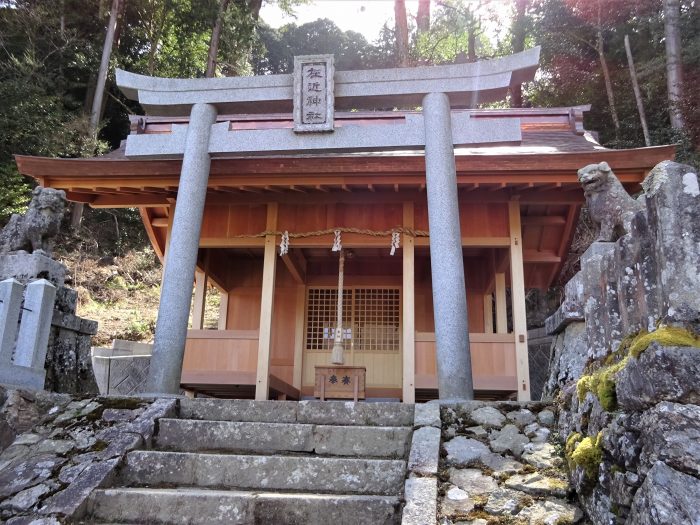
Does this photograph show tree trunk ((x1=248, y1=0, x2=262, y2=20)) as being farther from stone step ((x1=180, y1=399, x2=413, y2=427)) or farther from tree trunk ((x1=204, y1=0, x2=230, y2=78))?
stone step ((x1=180, y1=399, x2=413, y2=427))

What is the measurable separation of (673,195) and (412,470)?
217 cm

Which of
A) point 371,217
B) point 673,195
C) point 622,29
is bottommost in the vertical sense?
point 673,195

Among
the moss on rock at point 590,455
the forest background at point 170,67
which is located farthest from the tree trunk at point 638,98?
the moss on rock at point 590,455

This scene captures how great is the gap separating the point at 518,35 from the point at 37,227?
1893 centimetres

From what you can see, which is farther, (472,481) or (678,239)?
(472,481)

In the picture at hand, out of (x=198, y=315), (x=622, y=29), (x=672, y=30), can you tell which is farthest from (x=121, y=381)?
(x=622, y=29)

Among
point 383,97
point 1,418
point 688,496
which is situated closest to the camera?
point 688,496

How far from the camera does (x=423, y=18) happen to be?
2077 centimetres

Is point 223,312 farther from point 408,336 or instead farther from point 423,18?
point 423,18

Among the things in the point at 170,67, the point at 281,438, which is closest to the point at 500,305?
the point at 281,438

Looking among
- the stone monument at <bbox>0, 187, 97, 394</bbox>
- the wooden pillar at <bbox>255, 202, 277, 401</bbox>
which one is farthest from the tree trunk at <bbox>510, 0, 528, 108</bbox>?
the stone monument at <bbox>0, 187, 97, 394</bbox>

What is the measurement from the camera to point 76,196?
28.0ft

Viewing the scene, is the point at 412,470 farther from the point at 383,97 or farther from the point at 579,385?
the point at 383,97

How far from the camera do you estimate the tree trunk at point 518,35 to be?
1973 centimetres
